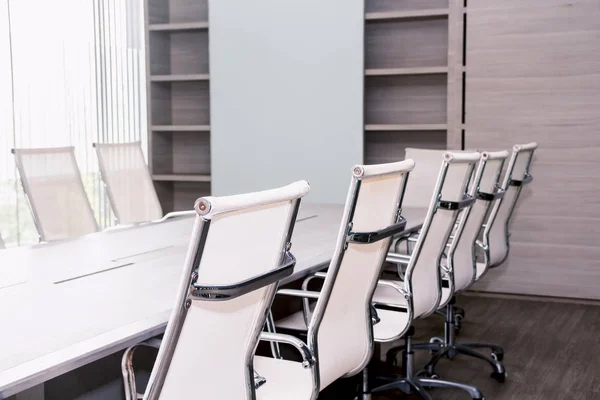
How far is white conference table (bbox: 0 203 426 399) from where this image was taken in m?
1.80

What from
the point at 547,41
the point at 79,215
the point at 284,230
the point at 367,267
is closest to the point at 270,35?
the point at 547,41

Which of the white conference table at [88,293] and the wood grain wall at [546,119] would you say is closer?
the white conference table at [88,293]

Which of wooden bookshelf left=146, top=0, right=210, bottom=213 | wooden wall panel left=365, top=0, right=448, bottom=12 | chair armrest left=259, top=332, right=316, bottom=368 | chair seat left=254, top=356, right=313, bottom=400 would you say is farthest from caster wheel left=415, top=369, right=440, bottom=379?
wooden bookshelf left=146, top=0, right=210, bottom=213

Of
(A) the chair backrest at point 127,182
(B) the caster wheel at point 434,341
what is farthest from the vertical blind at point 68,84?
(B) the caster wheel at point 434,341

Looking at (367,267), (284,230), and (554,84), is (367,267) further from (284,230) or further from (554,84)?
(554,84)

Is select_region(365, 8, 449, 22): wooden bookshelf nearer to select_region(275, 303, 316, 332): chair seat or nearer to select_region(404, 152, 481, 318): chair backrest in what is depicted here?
select_region(404, 152, 481, 318): chair backrest

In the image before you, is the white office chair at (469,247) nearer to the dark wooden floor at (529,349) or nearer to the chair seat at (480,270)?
the dark wooden floor at (529,349)

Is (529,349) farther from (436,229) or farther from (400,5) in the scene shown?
(400,5)

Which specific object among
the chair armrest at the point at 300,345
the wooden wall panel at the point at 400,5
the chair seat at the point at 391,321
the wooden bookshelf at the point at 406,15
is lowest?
the chair seat at the point at 391,321

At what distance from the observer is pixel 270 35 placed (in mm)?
7094

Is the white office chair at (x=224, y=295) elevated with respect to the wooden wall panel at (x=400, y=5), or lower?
lower

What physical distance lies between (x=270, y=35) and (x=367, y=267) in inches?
186

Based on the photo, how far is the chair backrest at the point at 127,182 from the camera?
4997 millimetres

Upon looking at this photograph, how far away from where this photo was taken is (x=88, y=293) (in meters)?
2.49
